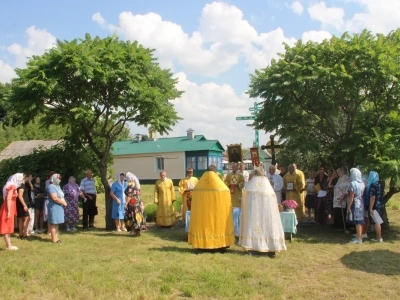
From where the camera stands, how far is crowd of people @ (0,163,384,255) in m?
8.68

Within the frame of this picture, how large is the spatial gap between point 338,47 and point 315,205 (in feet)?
16.3

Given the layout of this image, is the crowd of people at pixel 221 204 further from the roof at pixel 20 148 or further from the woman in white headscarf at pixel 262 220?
the roof at pixel 20 148

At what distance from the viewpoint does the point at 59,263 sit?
27.2 feet

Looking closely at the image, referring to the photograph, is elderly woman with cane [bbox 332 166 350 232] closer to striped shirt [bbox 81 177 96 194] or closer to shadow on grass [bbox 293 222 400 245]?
shadow on grass [bbox 293 222 400 245]

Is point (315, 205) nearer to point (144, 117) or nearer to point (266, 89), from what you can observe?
point (266, 89)

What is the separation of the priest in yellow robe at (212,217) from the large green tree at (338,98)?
402 centimetres

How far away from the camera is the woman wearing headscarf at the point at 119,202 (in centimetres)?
1249

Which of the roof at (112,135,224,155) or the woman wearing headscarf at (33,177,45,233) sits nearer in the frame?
the woman wearing headscarf at (33,177,45,233)

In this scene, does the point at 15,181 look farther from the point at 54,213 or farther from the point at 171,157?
the point at 171,157

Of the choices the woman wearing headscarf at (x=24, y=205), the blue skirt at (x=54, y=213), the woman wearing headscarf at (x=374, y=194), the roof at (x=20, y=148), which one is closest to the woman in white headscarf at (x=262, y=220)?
the woman wearing headscarf at (x=374, y=194)

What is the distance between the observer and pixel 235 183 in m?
12.5

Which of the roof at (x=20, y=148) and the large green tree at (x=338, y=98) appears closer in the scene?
the large green tree at (x=338, y=98)

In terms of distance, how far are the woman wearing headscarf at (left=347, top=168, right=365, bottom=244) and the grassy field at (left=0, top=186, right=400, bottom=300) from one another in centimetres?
44

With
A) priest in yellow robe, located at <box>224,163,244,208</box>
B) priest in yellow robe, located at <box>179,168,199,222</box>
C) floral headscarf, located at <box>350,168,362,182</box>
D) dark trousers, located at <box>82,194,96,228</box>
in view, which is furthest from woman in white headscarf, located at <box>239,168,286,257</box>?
dark trousers, located at <box>82,194,96,228</box>
